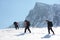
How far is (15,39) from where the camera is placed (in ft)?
66.1

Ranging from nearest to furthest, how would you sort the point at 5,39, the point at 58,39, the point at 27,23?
the point at 58,39
the point at 5,39
the point at 27,23

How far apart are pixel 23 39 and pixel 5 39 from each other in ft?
6.70

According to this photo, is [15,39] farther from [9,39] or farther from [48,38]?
Result: [48,38]

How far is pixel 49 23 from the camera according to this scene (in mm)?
21906

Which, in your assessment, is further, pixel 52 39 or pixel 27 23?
pixel 27 23

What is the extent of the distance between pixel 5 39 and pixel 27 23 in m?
4.04

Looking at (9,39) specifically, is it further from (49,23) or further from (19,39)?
(49,23)

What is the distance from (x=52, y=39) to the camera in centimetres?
1922

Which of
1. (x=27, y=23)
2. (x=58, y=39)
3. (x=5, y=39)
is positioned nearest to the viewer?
(x=58, y=39)

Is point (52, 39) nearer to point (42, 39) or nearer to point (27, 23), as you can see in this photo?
point (42, 39)

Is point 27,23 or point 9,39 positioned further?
point 27,23

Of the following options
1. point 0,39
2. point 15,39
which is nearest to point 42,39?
point 15,39

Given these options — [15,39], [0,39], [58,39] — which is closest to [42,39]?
[58,39]

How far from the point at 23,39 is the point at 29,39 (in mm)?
694
